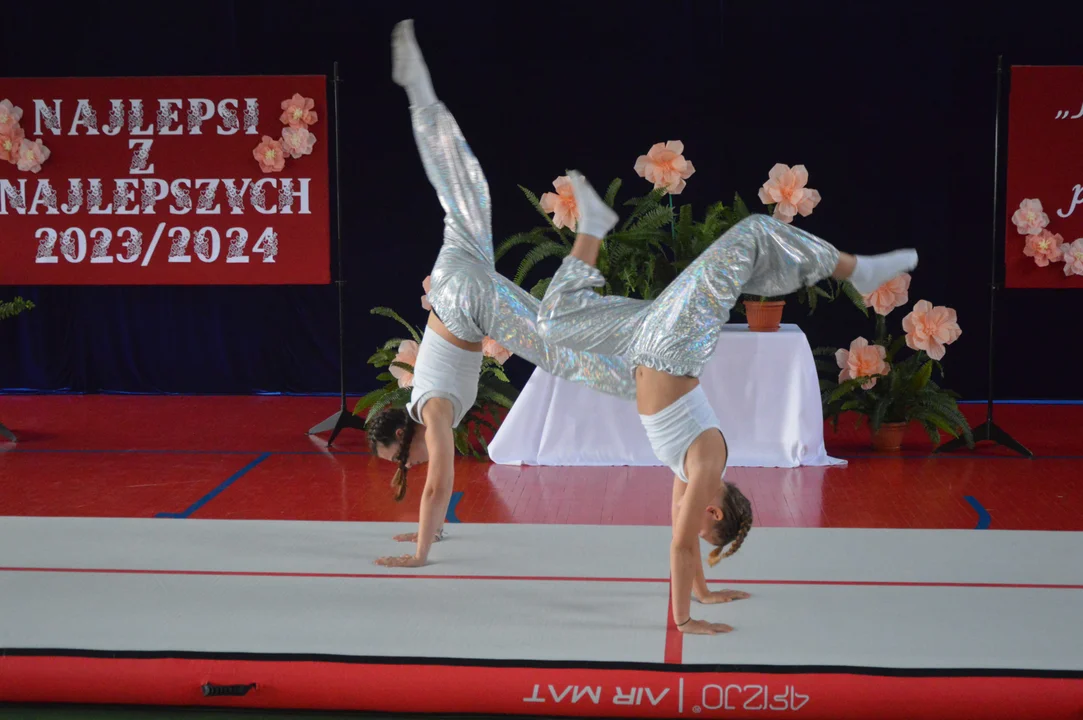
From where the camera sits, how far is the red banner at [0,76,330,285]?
6.39 meters

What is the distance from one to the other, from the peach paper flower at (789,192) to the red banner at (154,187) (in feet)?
8.06

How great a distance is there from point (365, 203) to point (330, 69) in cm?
86

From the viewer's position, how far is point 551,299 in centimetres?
314

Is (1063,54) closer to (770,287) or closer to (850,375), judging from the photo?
(850,375)

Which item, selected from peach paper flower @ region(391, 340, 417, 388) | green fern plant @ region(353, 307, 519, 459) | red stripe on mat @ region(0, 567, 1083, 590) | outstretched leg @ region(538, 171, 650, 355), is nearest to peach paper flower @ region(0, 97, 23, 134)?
green fern plant @ region(353, 307, 519, 459)

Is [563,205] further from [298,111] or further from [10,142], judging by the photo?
[10,142]

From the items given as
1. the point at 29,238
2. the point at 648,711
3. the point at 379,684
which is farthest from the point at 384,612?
the point at 29,238

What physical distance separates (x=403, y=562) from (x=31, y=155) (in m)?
4.02

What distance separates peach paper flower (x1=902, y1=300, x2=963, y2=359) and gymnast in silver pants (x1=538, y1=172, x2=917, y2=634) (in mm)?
2665

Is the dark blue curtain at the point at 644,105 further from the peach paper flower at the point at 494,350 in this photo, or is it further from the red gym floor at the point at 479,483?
the peach paper flower at the point at 494,350

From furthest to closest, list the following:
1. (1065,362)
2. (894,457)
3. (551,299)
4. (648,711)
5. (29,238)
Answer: (1065,362) → (29,238) → (894,457) → (551,299) → (648,711)

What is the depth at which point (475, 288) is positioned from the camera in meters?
3.46

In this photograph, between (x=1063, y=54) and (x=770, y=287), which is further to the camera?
(x=1063, y=54)

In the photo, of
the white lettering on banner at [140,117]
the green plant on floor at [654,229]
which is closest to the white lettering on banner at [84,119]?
the white lettering on banner at [140,117]
